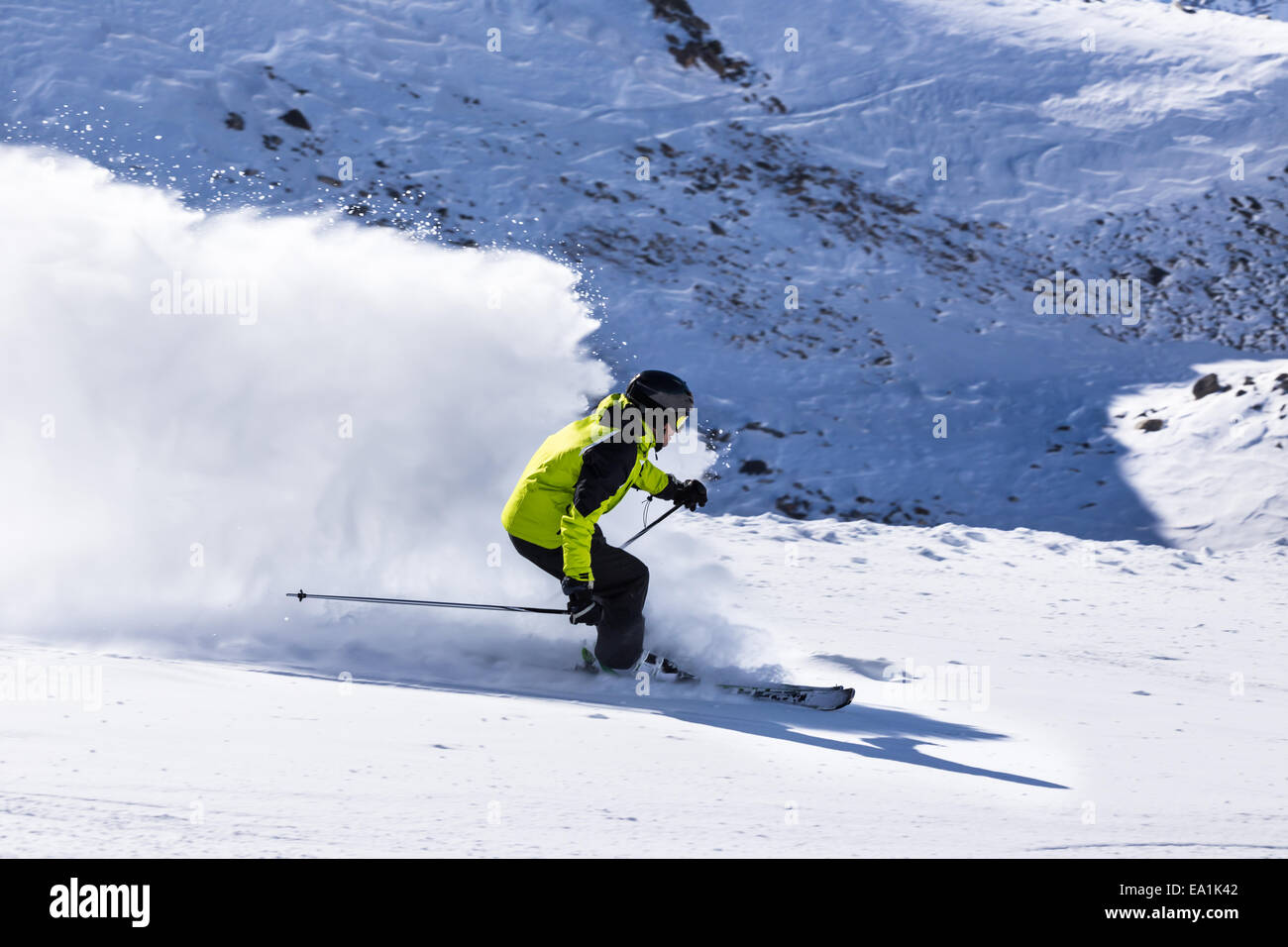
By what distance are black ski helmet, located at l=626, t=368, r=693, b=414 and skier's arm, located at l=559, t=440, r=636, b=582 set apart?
0.71 ft

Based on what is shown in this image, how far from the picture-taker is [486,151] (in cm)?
2028

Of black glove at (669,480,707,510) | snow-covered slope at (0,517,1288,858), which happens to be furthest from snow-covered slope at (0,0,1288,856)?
black glove at (669,480,707,510)

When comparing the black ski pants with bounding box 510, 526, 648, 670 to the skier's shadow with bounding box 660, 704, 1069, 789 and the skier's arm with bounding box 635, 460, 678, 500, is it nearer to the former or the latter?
the skier's arm with bounding box 635, 460, 678, 500

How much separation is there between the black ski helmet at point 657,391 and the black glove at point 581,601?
88cm

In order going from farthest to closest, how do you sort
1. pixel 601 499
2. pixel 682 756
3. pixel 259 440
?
pixel 259 440, pixel 601 499, pixel 682 756

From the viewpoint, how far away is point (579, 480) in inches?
200

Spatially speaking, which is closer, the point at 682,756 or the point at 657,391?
the point at 682,756

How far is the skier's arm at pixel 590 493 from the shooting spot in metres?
5.04

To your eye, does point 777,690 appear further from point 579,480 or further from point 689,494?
point 579,480

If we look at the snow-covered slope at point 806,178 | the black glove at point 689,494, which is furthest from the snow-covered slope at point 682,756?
the snow-covered slope at point 806,178

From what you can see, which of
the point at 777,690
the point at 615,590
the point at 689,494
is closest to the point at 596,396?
the point at 689,494

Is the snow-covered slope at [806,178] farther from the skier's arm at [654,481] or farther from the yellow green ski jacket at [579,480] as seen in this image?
the yellow green ski jacket at [579,480]

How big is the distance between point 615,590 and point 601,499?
641 mm

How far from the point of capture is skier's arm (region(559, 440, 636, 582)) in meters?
5.04
